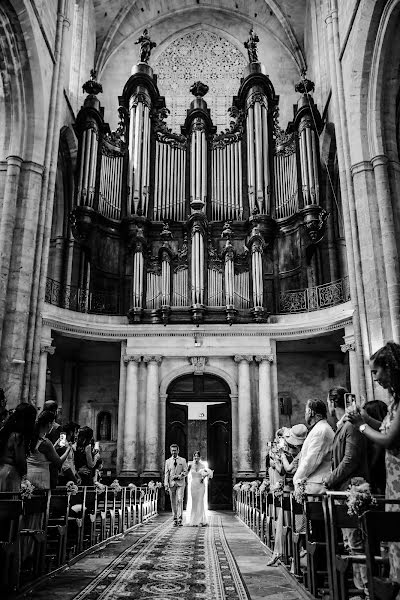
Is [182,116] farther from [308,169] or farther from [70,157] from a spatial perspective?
[308,169]

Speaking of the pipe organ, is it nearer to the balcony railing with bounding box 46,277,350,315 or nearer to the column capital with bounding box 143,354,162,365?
the balcony railing with bounding box 46,277,350,315

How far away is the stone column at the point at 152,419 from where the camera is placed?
1656 centimetres

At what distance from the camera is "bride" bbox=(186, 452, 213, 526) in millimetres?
12105

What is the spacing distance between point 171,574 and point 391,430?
3.50 metres

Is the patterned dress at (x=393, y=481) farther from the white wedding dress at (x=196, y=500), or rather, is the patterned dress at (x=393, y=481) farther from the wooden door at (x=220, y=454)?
the wooden door at (x=220, y=454)

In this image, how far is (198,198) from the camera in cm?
1884

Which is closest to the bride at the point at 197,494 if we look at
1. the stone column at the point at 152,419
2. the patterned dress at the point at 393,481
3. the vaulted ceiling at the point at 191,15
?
the stone column at the point at 152,419

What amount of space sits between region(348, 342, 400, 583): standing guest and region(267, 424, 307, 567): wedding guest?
3.10 m

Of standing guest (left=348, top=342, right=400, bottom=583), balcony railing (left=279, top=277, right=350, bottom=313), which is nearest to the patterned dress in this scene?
standing guest (left=348, top=342, right=400, bottom=583)

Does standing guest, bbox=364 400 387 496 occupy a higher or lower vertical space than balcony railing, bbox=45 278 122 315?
lower

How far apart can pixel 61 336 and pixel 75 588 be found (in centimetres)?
1231

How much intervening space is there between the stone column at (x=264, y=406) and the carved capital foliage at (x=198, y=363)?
164cm

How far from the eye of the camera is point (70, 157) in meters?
18.9

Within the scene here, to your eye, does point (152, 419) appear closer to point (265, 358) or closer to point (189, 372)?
point (189, 372)
